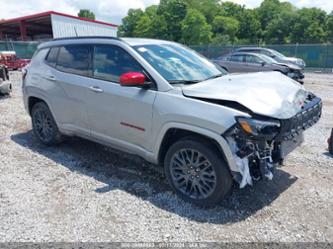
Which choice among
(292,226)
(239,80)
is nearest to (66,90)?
(239,80)

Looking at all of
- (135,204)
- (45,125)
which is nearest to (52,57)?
(45,125)

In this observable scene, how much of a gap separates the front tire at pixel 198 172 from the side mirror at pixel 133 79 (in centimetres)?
85

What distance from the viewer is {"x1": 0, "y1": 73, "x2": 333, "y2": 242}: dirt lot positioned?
9.42ft

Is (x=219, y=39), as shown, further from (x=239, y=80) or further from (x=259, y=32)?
(x=239, y=80)

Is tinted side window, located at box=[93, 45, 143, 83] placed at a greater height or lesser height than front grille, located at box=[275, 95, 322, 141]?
greater

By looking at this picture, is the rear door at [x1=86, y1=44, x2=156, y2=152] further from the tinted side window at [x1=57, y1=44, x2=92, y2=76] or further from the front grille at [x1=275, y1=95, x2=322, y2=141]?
the front grille at [x1=275, y1=95, x2=322, y2=141]

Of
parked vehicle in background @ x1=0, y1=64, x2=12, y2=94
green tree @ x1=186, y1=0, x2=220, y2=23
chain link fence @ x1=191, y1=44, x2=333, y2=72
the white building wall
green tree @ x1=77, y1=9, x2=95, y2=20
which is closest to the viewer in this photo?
parked vehicle in background @ x1=0, y1=64, x2=12, y2=94

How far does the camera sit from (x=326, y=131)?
616 cm

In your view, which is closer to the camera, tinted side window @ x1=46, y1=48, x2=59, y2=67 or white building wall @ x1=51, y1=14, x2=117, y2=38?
tinted side window @ x1=46, y1=48, x2=59, y2=67

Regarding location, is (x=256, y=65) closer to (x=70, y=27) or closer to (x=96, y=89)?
(x=96, y=89)

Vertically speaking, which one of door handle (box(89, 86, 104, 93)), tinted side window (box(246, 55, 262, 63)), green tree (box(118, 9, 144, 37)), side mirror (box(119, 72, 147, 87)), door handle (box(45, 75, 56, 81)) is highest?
green tree (box(118, 9, 144, 37))

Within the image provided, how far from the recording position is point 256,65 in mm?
13859

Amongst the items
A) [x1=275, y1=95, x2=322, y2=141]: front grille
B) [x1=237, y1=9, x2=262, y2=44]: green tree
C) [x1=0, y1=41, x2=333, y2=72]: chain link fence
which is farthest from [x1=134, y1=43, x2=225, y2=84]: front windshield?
[x1=237, y1=9, x2=262, y2=44]: green tree

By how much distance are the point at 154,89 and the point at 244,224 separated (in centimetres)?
181
